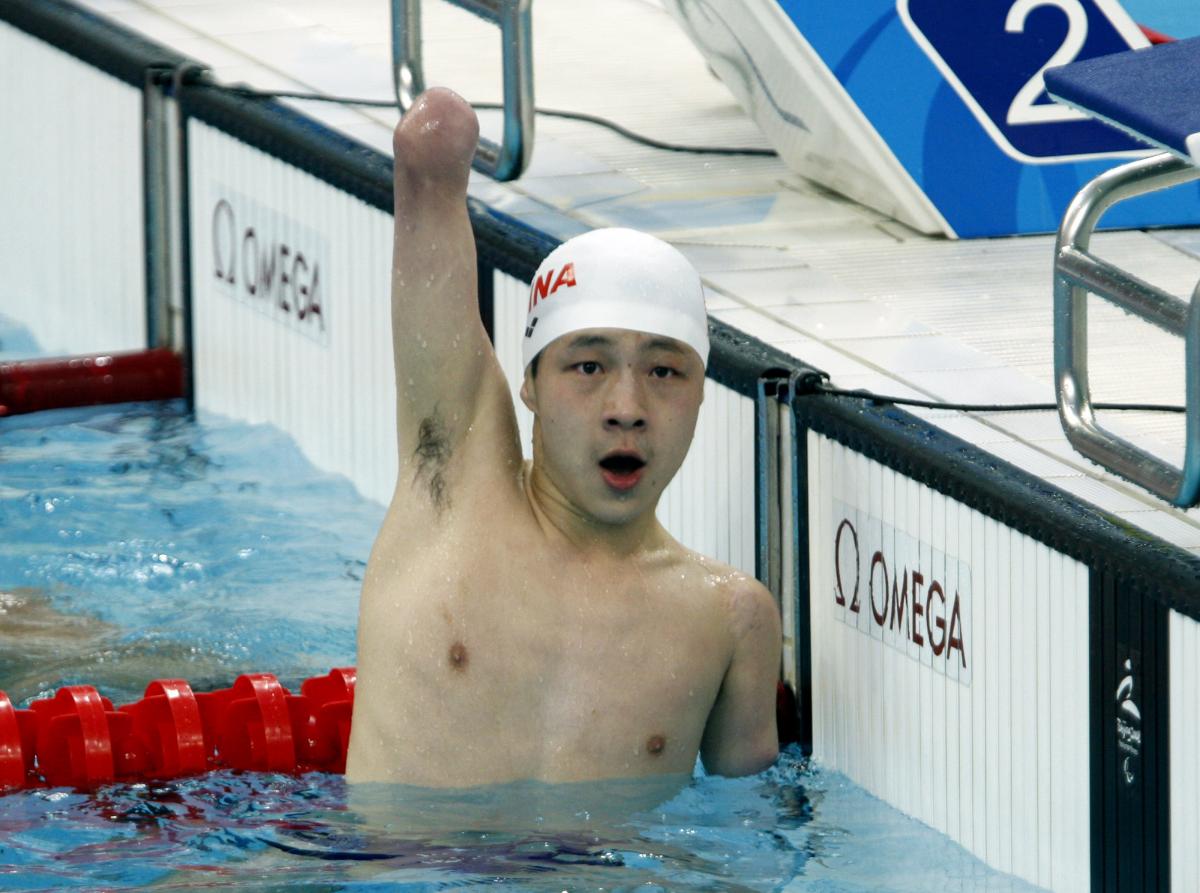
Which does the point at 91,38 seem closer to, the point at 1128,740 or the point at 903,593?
the point at 903,593

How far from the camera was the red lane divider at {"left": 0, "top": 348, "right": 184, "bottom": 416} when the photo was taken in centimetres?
515

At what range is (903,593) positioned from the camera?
3.28m

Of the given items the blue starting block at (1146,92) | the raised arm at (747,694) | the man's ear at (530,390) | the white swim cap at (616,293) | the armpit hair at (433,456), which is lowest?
the raised arm at (747,694)

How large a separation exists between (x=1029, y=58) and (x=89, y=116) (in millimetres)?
2367

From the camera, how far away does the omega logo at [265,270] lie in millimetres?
5055

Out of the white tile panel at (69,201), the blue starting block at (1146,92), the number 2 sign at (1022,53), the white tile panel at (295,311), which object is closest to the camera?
the blue starting block at (1146,92)

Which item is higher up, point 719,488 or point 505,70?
point 505,70

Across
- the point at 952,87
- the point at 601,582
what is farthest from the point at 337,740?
the point at 952,87

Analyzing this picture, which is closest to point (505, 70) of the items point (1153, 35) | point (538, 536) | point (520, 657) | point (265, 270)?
point (265, 270)

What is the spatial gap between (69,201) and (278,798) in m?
3.11

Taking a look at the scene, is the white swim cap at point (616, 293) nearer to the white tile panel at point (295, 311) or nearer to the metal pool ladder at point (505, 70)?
the metal pool ladder at point (505, 70)

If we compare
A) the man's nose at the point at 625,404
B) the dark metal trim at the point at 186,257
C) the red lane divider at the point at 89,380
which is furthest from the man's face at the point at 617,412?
the dark metal trim at the point at 186,257

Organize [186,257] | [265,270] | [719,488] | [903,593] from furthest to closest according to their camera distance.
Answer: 1. [186,257]
2. [265,270]
3. [719,488]
4. [903,593]

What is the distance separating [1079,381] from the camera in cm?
294
